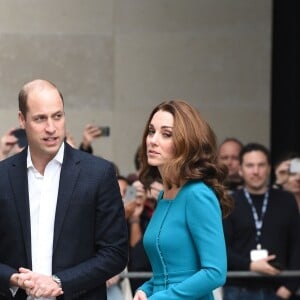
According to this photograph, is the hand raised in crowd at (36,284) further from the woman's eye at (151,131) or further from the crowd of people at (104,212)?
the woman's eye at (151,131)

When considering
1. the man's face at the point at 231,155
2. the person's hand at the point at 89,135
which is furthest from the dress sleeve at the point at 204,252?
the man's face at the point at 231,155

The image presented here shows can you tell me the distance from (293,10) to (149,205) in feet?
13.6

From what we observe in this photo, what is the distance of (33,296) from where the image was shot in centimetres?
614

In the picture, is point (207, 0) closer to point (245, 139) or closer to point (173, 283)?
point (245, 139)

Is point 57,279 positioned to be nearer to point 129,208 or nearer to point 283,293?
point 129,208

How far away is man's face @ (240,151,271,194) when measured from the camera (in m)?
9.68

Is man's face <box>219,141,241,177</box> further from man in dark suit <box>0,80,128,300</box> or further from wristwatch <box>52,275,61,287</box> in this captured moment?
wristwatch <box>52,275,61,287</box>

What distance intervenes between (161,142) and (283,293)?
12.4 feet

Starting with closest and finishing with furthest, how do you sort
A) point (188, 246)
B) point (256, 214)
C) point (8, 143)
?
point (188, 246), point (256, 214), point (8, 143)

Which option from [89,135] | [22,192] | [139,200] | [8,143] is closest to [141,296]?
[22,192]

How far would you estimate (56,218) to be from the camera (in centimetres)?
626

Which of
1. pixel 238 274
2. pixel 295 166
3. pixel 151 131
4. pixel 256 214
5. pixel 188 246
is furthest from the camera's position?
pixel 295 166

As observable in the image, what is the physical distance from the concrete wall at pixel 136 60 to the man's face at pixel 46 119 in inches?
224

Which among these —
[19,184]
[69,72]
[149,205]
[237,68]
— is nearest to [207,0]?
[237,68]
